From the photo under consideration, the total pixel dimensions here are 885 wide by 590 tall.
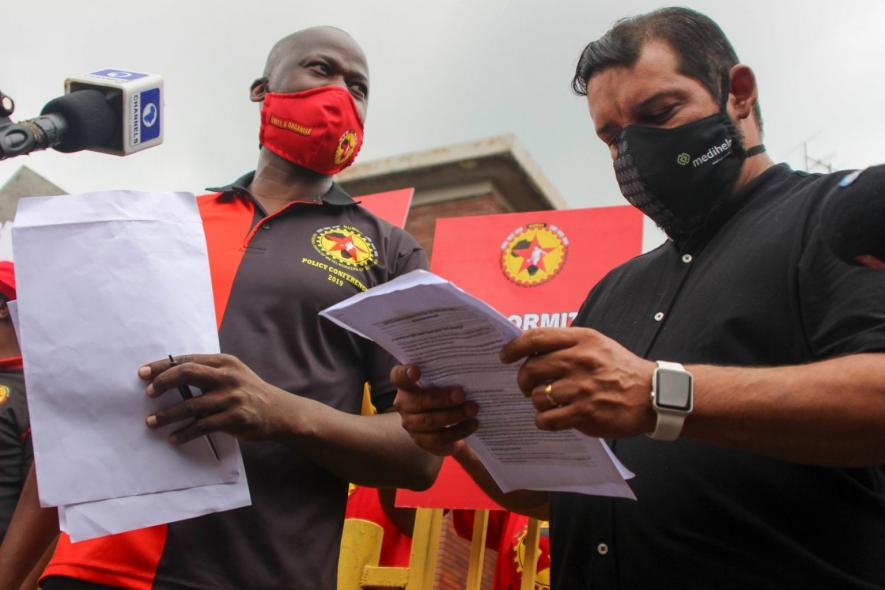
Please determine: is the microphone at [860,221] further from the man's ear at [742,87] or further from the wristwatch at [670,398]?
the man's ear at [742,87]

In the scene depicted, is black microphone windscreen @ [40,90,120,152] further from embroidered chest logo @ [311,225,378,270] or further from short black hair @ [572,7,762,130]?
short black hair @ [572,7,762,130]

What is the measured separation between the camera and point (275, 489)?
227 cm

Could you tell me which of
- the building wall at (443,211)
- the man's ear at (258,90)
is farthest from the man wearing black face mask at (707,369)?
the building wall at (443,211)

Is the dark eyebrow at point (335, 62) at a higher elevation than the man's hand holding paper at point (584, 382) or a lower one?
higher

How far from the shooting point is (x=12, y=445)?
3.79 meters

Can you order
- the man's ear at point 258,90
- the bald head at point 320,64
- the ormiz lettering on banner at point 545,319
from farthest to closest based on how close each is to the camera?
the ormiz lettering on banner at point 545,319 → the man's ear at point 258,90 → the bald head at point 320,64

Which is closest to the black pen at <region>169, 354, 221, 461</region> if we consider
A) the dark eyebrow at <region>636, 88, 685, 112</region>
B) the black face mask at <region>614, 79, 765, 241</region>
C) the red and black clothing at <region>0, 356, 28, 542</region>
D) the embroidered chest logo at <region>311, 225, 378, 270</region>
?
the embroidered chest logo at <region>311, 225, 378, 270</region>

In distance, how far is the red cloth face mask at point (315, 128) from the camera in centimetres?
284

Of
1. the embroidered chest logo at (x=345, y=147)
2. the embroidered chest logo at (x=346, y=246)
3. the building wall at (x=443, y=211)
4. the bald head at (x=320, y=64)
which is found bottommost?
the building wall at (x=443, y=211)

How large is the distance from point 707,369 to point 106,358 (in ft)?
3.95

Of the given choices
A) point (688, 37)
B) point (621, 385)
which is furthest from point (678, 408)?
point (688, 37)

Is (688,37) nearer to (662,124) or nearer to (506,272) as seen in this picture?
(662,124)

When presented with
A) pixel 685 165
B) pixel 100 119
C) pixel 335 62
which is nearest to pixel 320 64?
pixel 335 62

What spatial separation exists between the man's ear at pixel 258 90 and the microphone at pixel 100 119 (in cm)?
92
